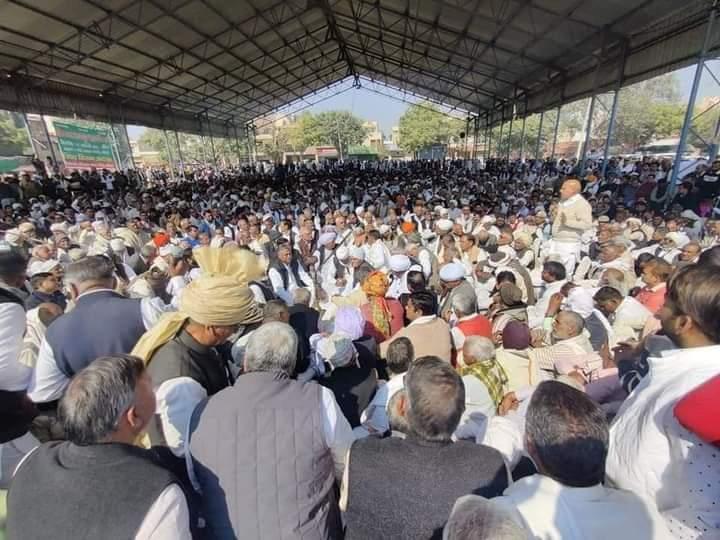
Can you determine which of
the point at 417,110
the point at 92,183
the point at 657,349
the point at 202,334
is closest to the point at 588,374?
the point at 657,349

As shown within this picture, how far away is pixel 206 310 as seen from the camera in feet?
5.58

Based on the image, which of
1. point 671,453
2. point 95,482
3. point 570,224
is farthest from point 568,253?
point 95,482

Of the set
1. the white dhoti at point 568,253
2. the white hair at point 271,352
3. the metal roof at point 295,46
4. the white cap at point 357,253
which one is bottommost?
the white dhoti at point 568,253

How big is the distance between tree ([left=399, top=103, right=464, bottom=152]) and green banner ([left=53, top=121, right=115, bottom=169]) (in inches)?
1365

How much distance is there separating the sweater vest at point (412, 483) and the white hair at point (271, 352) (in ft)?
1.31

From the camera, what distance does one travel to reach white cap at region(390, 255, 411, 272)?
4.20m

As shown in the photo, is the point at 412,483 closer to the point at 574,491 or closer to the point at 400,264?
the point at 574,491

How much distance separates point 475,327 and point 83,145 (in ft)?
106

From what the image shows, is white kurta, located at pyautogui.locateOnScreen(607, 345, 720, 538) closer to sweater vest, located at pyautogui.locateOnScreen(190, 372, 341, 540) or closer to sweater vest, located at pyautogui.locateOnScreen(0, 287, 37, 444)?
sweater vest, located at pyautogui.locateOnScreen(190, 372, 341, 540)

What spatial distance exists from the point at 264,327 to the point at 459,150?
5098 centimetres

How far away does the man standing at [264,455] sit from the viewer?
50.7 inches

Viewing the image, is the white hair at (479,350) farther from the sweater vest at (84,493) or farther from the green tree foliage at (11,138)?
the green tree foliage at (11,138)

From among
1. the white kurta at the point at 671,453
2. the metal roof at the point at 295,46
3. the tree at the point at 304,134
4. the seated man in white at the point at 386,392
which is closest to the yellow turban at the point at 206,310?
the seated man in white at the point at 386,392

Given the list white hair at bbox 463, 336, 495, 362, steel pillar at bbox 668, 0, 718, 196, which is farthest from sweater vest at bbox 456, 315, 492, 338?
steel pillar at bbox 668, 0, 718, 196
